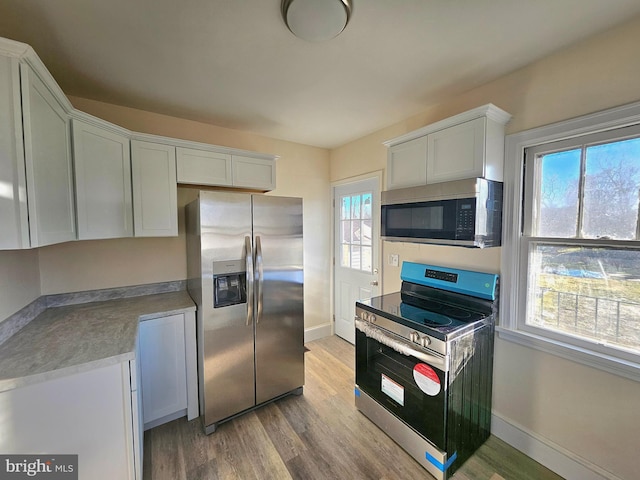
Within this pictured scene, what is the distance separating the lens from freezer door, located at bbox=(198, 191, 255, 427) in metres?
1.93

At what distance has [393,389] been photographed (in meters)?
1.86

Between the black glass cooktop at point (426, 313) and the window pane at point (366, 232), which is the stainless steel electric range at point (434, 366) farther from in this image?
the window pane at point (366, 232)

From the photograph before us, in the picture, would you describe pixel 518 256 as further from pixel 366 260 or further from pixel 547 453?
pixel 366 260

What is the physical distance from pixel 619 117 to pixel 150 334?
125 inches

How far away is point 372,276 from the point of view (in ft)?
9.98

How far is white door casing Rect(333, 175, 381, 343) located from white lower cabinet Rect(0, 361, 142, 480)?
7.64ft

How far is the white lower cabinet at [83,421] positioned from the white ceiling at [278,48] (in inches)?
69.7

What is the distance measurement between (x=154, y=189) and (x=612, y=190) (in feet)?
10.1

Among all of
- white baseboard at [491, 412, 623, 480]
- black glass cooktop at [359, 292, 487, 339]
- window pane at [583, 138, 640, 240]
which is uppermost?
window pane at [583, 138, 640, 240]

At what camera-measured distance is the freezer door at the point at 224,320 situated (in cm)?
193

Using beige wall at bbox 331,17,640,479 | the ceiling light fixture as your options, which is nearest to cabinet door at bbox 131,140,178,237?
the ceiling light fixture

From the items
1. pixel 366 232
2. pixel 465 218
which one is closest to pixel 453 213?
pixel 465 218

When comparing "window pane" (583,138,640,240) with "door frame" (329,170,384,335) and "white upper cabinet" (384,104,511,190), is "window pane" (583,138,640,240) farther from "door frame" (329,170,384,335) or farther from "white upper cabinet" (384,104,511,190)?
"door frame" (329,170,384,335)

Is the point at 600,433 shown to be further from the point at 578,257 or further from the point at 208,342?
the point at 208,342
